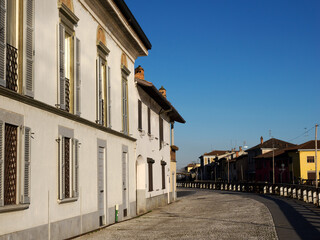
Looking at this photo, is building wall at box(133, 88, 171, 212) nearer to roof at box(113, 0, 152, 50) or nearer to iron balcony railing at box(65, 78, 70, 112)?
roof at box(113, 0, 152, 50)

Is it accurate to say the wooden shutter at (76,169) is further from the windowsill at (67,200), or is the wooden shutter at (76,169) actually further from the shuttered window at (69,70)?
the shuttered window at (69,70)

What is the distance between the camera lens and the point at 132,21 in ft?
62.2

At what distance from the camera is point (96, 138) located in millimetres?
15531

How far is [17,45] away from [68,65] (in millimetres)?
3555

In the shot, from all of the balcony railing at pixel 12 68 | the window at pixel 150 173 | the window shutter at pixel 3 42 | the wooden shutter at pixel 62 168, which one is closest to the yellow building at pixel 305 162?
the window at pixel 150 173

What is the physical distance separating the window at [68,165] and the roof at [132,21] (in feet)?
19.2

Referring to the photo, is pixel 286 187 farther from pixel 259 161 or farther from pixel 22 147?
pixel 259 161

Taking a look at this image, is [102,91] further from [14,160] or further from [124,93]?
[14,160]

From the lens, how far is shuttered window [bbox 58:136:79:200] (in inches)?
471

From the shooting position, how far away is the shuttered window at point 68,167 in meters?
12.0

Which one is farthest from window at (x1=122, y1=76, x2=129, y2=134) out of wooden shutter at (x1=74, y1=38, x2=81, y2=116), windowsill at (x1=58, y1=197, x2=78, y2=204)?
windowsill at (x1=58, y1=197, x2=78, y2=204)

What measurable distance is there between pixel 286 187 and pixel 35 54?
29628 millimetres

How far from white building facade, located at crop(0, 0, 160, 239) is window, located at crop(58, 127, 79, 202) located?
1.0 inches

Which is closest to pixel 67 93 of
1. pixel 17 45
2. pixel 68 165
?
pixel 68 165
